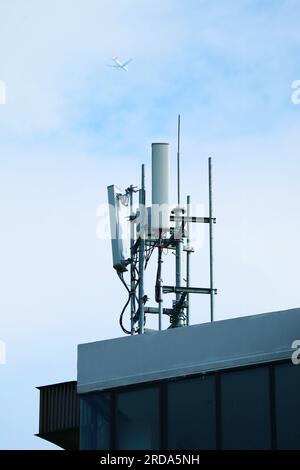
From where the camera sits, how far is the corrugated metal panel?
34.0 metres

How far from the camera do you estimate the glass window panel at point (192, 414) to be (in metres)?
27.8

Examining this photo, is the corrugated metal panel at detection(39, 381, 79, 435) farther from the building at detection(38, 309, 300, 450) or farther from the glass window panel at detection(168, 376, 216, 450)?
the glass window panel at detection(168, 376, 216, 450)

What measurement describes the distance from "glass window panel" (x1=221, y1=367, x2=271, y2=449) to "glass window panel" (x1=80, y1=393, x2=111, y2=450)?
88.9 inches

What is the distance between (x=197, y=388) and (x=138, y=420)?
120 centimetres

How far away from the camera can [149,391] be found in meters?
28.7

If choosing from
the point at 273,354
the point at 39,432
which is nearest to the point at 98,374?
the point at 273,354

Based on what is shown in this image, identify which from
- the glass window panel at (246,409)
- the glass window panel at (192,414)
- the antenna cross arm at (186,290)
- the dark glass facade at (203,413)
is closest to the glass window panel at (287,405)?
the dark glass facade at (203,413)

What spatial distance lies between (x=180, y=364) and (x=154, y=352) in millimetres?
619

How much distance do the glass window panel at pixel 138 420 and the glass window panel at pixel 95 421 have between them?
0.23 meters

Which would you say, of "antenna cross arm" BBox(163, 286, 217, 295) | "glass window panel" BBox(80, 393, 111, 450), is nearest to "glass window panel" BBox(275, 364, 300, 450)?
"glass window panel" BBox(80, 393, 111, 450)

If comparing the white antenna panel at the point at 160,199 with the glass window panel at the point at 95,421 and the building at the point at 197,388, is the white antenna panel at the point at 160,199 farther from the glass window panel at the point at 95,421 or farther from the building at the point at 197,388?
the glass window panel at the point at 95,421

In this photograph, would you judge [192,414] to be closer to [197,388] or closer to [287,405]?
[197,388]

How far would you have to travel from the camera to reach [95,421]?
29.1 m

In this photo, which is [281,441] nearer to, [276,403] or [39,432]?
[276,403]
